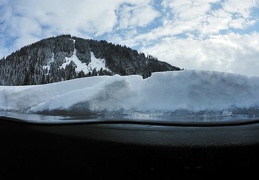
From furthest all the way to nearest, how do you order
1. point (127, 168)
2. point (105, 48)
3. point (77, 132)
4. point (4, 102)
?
point (105, 48)
point (4, 102)
point (77, 132)
point (127, 168)

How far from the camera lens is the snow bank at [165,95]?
6.00m

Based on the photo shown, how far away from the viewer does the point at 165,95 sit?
647cm

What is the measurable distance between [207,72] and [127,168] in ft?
13.1

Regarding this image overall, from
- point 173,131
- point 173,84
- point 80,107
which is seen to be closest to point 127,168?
point 173,131

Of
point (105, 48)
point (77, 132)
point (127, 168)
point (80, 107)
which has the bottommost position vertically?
point (127, 168)

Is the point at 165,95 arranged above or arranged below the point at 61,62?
below

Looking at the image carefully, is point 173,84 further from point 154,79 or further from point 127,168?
point 127,168

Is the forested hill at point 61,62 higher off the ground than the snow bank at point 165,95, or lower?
higher

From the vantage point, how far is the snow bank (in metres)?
6.00

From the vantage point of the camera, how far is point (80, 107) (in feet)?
19.8

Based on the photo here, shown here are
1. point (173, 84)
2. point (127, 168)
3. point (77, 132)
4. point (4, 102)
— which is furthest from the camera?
point (4, 102)

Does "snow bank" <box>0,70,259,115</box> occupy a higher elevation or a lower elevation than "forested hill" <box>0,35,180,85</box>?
lower

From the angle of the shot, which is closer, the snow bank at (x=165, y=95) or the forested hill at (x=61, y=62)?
the snow bank at (x=165, y=95)

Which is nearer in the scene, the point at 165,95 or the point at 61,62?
the point at 165,95
